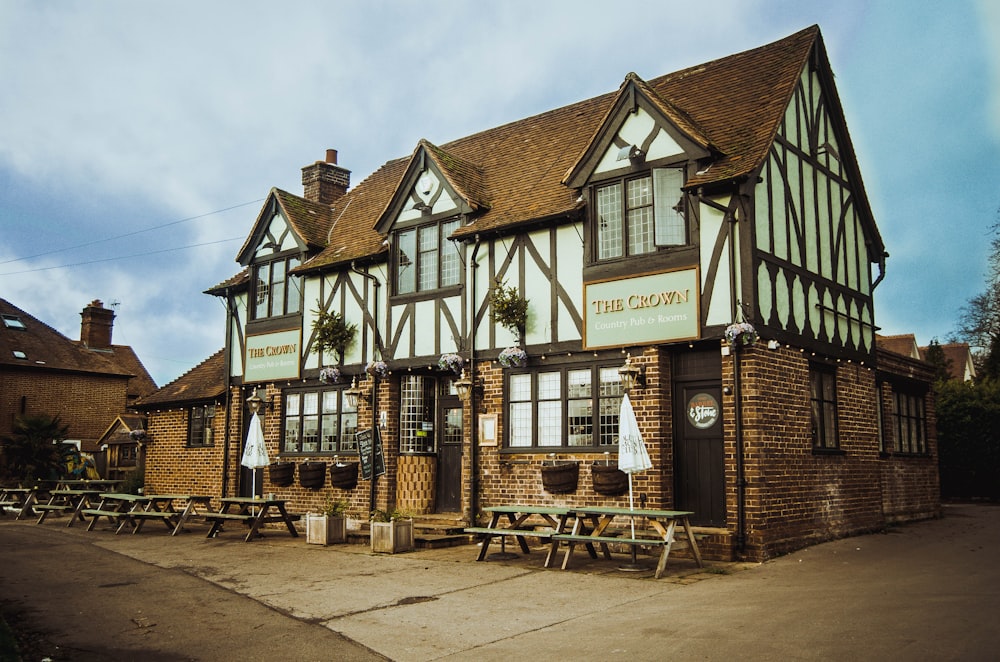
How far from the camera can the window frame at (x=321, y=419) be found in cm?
1875

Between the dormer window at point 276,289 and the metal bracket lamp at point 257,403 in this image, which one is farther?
the dormer window at point 276,289

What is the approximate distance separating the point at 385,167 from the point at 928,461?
14.9 metres

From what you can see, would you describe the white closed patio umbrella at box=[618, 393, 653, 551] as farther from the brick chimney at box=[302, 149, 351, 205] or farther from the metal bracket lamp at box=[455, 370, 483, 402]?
the brick chimney at box=[302, 149, 351, 205]

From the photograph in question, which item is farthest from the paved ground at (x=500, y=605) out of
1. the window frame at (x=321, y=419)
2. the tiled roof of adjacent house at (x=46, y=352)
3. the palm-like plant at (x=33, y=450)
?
the tiled roof of adjacent house at (x=46, y=352)

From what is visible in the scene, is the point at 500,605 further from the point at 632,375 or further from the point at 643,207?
the point at 643,207

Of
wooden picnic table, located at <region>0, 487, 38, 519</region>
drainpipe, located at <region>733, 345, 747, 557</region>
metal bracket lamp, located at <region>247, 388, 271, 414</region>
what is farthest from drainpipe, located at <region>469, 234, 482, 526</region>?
wooden picnic table, located at <region>0, 487, 38, 519</region>

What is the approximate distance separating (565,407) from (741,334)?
11.5 feet

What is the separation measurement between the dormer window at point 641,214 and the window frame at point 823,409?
354cm

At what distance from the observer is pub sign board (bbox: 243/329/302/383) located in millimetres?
19967

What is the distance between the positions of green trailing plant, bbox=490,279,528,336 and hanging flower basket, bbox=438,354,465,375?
47.1 inches

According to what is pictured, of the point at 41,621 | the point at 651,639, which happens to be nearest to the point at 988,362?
the point at 651,639

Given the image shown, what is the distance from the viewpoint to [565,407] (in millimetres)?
14938

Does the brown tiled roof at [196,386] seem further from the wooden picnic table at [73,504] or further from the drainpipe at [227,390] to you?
the wooden picnic table at [73,504]

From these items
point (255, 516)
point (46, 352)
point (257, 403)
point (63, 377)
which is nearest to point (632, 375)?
point (255, 516)
